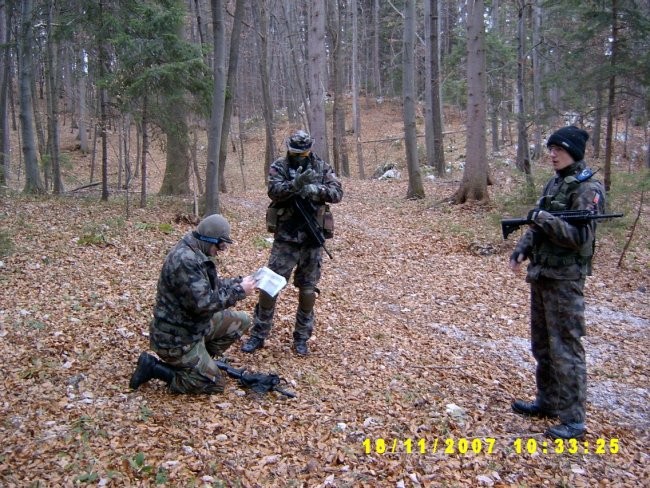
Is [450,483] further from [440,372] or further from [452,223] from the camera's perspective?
[452,223]

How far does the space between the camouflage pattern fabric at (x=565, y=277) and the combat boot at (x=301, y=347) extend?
246cm

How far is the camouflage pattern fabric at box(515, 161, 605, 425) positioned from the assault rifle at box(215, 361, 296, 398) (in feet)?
7.48

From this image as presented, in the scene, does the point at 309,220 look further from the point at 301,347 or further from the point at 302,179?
the point at 301,347

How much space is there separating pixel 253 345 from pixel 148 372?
1277 millimetres

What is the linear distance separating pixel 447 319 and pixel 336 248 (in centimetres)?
363

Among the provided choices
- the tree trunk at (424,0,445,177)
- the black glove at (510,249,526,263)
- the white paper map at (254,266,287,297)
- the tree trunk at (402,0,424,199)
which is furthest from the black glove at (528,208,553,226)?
the tree trunk at (424,0,445,177)

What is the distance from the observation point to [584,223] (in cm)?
384

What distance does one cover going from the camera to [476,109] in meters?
12.9

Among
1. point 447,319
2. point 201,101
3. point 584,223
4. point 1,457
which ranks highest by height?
point 201,101

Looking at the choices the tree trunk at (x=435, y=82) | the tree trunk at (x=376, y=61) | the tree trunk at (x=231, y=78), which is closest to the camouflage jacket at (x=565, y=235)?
the tree trunk at (x=231, y=78)

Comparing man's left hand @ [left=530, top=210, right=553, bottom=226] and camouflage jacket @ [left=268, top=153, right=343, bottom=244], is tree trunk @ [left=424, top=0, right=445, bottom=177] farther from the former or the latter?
man's left hand @ [left=530, top=210, right=553, bottom=226]

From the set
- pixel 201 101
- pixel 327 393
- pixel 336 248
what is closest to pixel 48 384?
pixel 327 393

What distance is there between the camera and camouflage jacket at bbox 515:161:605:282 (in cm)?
382

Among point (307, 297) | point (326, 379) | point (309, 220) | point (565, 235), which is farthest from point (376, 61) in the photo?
point (565, 235)
